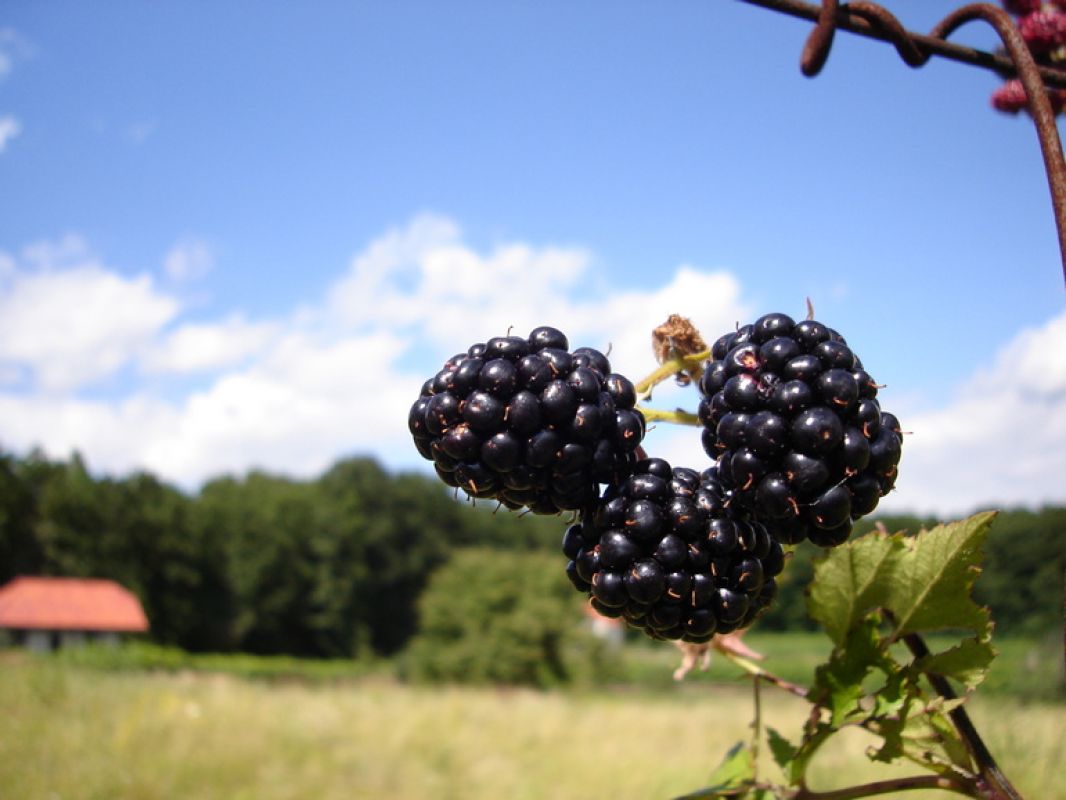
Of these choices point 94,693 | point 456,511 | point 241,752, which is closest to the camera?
point 241,752

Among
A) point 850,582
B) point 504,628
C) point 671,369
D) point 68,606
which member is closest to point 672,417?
point 671,369

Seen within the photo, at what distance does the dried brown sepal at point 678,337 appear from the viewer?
41.9 inches

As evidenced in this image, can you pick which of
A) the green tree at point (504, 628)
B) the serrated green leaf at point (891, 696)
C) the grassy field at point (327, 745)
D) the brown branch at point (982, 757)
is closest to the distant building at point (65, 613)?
the green tree at point (504, 628)

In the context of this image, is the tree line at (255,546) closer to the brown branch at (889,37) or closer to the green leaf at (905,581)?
the green leaf at (905,581)

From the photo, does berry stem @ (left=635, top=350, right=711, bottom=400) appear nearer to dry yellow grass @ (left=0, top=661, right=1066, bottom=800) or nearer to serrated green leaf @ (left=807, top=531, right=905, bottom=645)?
serrated green leaf @ (left=807, top=531, right=905, bottom=645)

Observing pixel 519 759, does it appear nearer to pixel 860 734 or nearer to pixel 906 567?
pixel 860 734

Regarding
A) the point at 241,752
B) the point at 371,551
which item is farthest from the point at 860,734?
the point at 371,551

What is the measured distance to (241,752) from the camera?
13047 millimetres

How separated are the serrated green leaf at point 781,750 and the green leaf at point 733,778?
0.03 meters

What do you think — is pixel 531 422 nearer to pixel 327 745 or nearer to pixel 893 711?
pixel 893 711

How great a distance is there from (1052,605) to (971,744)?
73.9 ft

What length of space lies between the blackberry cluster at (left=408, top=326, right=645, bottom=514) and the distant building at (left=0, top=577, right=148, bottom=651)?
42.1 metres

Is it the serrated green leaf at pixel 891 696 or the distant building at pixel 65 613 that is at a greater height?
the serrated green leaf at pixel 891 696

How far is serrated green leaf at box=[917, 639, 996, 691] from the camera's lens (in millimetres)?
920
